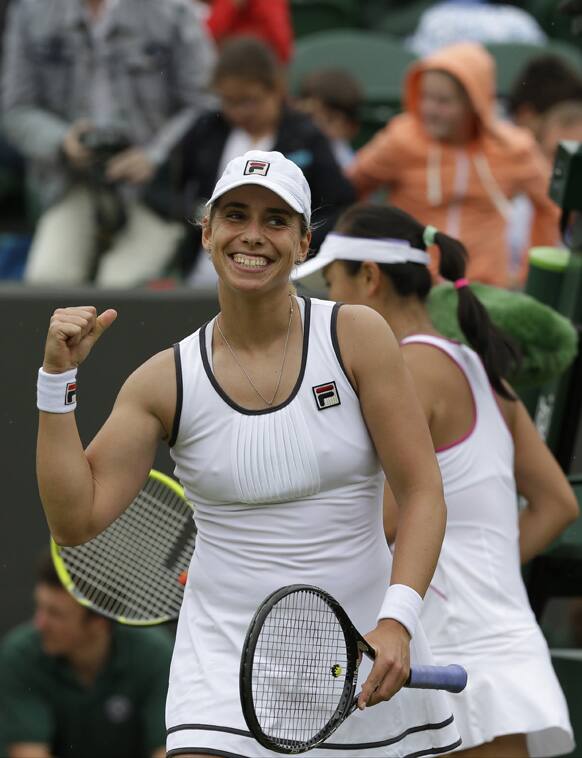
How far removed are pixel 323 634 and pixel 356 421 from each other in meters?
0.43

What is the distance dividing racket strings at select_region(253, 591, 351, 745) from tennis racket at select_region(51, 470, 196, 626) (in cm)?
105

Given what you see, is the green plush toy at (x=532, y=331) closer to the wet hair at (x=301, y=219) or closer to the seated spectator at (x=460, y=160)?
the wet hair at (x=301, y=219)

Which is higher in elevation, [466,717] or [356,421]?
[356,421]

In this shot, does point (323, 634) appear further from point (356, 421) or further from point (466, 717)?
point (466, 717)

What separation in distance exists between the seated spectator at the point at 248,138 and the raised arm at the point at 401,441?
3.32 meters

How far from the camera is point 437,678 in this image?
2.89 meters

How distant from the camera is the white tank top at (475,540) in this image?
11.8 feet

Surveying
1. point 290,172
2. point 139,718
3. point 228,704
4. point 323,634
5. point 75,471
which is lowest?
point 139,718

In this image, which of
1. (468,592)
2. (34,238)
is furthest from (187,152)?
(468,592)

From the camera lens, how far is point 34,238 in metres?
6.87

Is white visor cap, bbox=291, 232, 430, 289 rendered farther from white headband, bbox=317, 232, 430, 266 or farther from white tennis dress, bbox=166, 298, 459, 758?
white tennis dress, bbox=166, 298, 459, 758

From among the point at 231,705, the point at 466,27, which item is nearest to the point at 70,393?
the point at 231,705

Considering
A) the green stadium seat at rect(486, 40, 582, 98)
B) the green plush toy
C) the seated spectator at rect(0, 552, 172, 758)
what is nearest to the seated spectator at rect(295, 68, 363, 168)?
the green stadium seat at rect(486, 40, 582, 98)

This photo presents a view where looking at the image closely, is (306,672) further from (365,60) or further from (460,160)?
(365,60)
